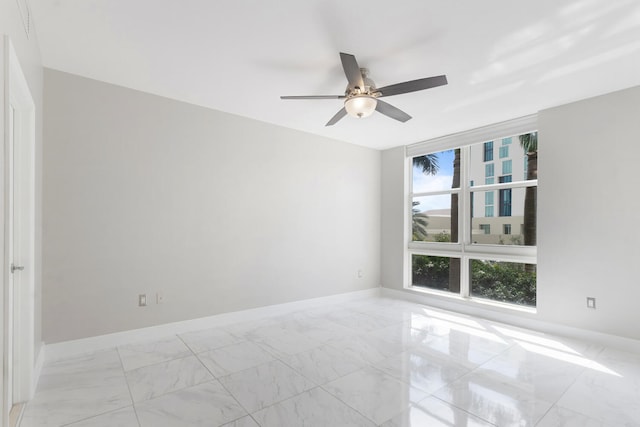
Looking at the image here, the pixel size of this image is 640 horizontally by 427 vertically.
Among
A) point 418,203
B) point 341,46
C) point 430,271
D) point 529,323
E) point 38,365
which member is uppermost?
point 341,46

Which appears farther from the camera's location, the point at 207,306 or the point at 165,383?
the point at 207,306

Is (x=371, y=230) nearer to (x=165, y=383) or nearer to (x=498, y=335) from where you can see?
(x=498, y=335)

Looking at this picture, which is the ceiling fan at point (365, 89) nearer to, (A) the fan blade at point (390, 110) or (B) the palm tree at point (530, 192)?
(A) the fan blade at point (390, 110)

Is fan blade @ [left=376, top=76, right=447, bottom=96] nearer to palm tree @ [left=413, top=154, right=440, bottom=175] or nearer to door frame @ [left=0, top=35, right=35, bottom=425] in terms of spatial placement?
door frame @ [left=0, top=35, right=35, bottom=425]

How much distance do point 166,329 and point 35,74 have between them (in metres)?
2.56

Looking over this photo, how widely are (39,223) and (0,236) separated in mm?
1545

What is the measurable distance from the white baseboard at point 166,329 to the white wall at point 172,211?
0.07 meters

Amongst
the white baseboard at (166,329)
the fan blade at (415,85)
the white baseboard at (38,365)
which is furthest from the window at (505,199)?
the white baseboard at (38,365)

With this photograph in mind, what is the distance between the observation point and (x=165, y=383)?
2402 mm

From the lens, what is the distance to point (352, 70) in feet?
7.80

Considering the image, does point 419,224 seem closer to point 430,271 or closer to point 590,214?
point 430,271

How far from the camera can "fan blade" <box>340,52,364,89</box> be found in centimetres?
223

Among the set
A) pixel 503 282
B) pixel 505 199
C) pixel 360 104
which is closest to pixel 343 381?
pixel 360 104

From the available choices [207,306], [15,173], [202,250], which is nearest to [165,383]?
[207,306]
